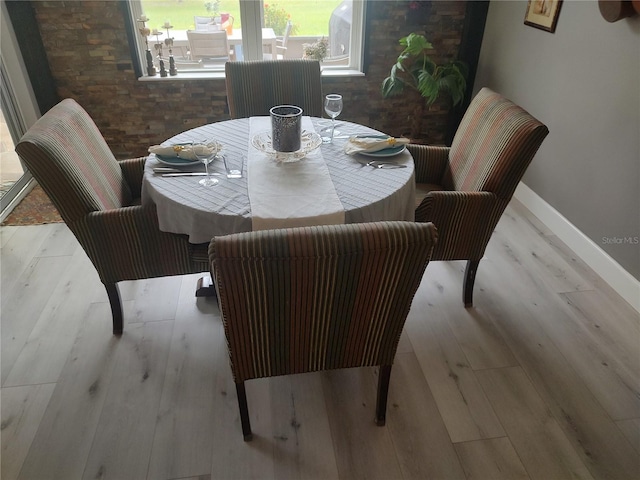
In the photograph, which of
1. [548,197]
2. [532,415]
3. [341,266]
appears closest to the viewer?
[341,266]

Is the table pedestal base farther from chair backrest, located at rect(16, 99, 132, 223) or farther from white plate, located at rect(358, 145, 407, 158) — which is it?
white plate, located at rect(358, 145, 407, 158)

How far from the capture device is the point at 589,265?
8.00ft

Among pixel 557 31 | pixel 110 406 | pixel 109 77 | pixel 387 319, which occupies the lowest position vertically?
pixel 110 406

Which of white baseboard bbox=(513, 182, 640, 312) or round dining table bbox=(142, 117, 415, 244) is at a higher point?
round dining table bbox=(142, 117, 415, 244)

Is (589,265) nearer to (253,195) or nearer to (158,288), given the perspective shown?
(253,195)

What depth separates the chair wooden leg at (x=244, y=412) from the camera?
1.45 m

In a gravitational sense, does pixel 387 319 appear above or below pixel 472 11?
below

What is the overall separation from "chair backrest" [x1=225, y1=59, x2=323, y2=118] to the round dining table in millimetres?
696

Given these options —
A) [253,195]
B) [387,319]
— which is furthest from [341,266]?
[253,195]

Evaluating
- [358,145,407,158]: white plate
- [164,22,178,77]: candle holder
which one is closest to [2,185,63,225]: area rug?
[164,22,178,77]: candle holder

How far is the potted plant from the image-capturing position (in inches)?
123

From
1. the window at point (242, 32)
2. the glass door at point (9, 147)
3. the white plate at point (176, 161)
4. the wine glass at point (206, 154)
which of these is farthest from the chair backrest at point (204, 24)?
the white plate at point (176, 161)

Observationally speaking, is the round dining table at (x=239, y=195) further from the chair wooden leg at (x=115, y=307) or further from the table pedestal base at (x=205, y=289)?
the table pedestal base at (x=205, y=289)

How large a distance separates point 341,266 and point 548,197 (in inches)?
88.1
